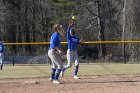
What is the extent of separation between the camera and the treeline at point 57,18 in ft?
165

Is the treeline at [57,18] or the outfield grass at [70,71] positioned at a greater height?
the treeline at [57,18]

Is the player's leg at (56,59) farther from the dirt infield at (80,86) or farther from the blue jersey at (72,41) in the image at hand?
the blue jersey at (72,41)

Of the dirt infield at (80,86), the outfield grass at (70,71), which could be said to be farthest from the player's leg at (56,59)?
the outfield grass at (70,71)

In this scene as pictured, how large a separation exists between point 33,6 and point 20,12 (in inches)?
111

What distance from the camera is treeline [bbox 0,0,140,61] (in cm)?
5044

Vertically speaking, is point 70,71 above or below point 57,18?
below

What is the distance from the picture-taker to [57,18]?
52656 mm

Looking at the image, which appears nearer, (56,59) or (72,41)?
(56,59)

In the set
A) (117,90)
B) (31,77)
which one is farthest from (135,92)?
(31,77)

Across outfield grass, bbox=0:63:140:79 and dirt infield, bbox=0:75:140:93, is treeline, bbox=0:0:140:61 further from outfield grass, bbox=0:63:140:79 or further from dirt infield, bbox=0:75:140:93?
dirt infield, bbox=0:75:140:93

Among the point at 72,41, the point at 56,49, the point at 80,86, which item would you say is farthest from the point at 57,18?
the point at 80,86

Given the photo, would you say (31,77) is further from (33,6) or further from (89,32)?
(33,6)

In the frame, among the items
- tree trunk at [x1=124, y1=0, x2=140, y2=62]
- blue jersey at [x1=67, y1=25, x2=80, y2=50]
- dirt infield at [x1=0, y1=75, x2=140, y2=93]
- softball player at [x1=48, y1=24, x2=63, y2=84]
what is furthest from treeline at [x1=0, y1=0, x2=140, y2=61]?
softball player at [x1=48, y1=24, x2=63, y2=84]

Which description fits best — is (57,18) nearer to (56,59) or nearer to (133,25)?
(133,25)
